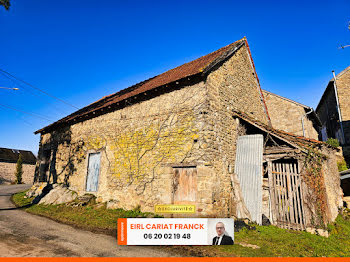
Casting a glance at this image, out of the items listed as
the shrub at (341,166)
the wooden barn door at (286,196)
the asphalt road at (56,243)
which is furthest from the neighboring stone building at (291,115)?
the asphalt road at (56,243)

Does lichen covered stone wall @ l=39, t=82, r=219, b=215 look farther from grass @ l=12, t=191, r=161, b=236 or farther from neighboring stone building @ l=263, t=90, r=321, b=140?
neighboring stone building @ l=263, t=90, r=321, b=140

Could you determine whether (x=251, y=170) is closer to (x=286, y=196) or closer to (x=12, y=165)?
(x=286, y=196)

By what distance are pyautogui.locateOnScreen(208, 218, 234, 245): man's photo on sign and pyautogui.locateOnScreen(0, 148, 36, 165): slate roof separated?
32.2 metres

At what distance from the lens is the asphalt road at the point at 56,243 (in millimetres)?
3996

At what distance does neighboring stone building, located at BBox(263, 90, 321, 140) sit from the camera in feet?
49.3

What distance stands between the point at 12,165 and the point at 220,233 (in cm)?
3255

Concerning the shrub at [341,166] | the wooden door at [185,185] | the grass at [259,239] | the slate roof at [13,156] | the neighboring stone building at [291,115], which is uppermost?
the neighboring stone building at [291,115]

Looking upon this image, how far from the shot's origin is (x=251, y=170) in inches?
284

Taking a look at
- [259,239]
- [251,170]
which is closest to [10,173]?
[251,170]

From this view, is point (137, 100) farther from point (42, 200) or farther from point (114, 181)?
point (42, 200)

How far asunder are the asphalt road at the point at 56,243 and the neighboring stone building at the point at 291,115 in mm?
14845

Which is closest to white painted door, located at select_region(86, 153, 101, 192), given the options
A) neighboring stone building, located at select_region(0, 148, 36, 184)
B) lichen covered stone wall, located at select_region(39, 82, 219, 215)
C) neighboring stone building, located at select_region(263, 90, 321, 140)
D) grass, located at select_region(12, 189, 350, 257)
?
lichen covered stone wall, located at select_region(39, 82, 219, 215)

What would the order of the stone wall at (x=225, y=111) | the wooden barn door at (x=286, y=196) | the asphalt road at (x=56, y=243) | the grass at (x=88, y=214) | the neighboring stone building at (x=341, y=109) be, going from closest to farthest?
the asphalt road at (x=56, y=243) < the grass at (x=88, y=214) < the wooden barn door at (x=286, y=196) < the stone wall at (x=225, y=111) < the neighboring stone building at (x=341, y=109)

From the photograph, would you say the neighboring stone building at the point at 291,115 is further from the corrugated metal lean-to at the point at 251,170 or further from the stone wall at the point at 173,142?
the corrugated metal lean-to at the point at 251,170
